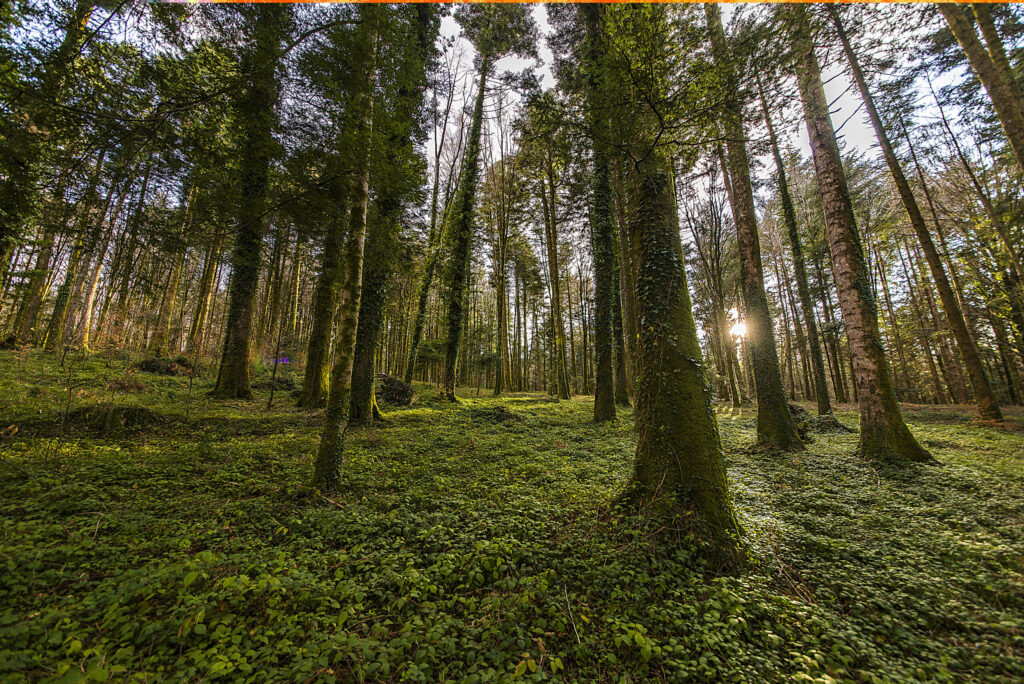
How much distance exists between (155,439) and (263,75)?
6504 millimetres

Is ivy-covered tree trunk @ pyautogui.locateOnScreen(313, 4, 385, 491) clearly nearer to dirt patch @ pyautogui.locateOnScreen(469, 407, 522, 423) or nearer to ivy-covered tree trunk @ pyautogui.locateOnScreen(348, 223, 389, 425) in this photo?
ivy-covered tree trunk @ pyautogui.locateOnScreen(348, 223, 389, 425)

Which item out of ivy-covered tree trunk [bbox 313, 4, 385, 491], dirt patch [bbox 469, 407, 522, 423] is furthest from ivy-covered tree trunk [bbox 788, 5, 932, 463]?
dirt patch [bbox 469, 407, 522, 423]

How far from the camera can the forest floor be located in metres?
2.09

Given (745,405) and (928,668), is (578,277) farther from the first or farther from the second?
(928,668)

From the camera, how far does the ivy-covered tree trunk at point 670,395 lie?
354cm

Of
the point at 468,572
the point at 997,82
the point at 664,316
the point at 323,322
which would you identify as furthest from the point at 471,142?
the point at 468,572

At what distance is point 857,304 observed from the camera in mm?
6246

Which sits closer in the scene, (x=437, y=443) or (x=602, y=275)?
(x=437, y=443)

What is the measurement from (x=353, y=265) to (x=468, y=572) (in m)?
4.42

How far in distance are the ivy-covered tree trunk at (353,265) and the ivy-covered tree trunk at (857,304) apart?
23.7 ft

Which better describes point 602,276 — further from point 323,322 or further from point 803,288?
point 323,322

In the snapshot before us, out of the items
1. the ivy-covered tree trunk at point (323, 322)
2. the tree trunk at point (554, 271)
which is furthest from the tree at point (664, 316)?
the tree trunk at point (554, 271)

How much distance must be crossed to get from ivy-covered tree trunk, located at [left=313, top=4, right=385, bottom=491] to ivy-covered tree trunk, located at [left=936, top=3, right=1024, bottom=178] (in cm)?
893

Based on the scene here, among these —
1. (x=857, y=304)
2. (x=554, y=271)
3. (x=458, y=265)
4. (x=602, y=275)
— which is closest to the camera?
(x=857, y=304)
